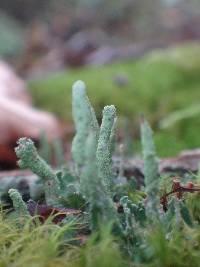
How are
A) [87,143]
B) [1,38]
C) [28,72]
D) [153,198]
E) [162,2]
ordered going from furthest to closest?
[162,2]
[1,38]
[28,72]
[153,198]
[87,143]

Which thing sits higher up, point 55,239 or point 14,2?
point 14,2

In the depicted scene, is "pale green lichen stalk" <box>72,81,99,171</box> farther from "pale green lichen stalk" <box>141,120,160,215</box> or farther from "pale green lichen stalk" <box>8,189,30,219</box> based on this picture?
"pale green lichen stalk" <box>8,189,30,219</box>

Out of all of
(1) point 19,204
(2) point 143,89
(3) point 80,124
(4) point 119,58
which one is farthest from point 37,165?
(4) point 119,58

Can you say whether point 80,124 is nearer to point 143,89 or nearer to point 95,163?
point 95,163

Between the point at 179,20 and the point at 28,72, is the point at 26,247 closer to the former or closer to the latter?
the point at 28,72

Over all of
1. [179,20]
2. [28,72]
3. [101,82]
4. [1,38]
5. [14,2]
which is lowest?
[101,82]

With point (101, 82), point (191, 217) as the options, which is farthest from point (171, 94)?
point (191, 217)

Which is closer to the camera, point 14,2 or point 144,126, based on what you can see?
point 144,126
